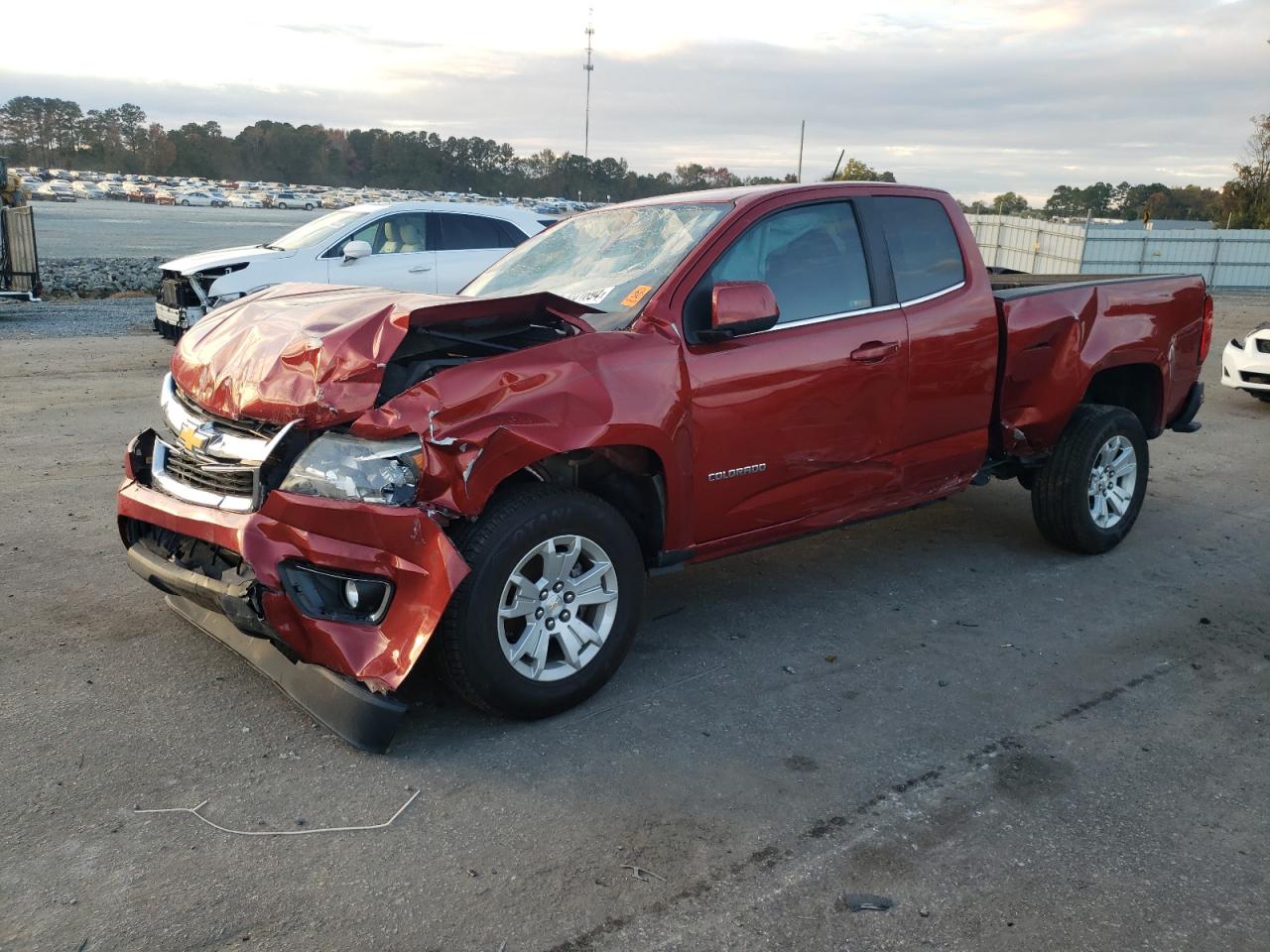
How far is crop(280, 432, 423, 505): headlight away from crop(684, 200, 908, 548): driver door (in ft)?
3.98

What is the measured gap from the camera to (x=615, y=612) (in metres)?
4.09

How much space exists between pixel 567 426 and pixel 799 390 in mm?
1225

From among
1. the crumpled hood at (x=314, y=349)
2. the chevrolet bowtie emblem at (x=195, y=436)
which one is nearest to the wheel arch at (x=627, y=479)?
the crumpled hood at (x=314, y=349)

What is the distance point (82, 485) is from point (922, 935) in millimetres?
6005

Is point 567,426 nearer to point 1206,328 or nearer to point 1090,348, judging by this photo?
point 1090,348

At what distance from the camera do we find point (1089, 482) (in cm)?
594

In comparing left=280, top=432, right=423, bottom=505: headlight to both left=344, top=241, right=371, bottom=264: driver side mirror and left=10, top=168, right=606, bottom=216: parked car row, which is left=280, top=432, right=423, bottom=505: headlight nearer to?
left=344, top=241, right=371, bottom=264: driver side mirror

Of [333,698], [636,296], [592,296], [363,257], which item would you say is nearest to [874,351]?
[636,296]

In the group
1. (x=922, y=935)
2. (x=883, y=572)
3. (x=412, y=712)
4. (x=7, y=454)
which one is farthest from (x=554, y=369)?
(x=7, y=454)

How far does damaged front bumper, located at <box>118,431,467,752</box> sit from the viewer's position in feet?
11.7

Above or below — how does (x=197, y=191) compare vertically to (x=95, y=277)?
above

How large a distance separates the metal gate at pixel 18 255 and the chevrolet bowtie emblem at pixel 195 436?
48.8 feet

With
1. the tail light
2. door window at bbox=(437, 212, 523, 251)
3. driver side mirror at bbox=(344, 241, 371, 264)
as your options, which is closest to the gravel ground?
driver side mirror at bbox=(344, 241, 371, 264)

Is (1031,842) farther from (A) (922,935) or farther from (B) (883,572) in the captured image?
(B) (883,572)
